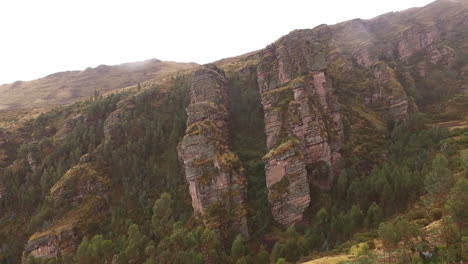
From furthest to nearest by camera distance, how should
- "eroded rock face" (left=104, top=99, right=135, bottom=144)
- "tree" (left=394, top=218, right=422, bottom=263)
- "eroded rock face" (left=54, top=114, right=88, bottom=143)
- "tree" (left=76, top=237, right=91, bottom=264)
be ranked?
1. "eroded rock face" (left=54, top=114, right=88, bottom=143)
2. "eroded rock face" (left=104, top=99, right=135, bottom=144)
3. "tree" (left=76, top=237, right=91, bottom=264)
4. "tree" (left=394, top=218, right=422, bottom=263)

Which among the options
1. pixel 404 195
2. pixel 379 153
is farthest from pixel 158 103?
pixel 404 195

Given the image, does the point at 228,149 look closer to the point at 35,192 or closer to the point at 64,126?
the point at 35,192

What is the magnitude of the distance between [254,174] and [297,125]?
2951 cm

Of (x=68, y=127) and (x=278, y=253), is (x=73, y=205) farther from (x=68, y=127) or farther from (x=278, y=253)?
(x=278, y=253)

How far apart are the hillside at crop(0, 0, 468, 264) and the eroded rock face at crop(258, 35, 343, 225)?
1.99 feet

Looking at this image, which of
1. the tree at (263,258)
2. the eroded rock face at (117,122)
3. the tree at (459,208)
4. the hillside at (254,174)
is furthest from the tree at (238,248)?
the eroded rock face at (117,122)

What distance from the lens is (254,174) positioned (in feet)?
475

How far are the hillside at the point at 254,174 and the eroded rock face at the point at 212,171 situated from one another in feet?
1.86

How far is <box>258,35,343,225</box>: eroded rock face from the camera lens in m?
124

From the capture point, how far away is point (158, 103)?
198 metres

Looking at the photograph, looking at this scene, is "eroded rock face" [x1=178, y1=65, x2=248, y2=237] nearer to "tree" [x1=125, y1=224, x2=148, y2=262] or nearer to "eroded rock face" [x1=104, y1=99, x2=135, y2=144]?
"tree" [x1=125, y1=224, x2=148, y2=262]

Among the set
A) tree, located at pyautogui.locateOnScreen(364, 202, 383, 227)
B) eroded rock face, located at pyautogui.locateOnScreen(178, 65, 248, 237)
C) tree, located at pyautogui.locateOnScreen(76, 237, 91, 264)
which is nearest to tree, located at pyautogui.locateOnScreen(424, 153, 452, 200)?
tree, located at pyautogui.locateOnScreen(364, 202, 383, 227)

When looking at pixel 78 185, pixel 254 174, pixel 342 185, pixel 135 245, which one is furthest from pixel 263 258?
pixel 78 185

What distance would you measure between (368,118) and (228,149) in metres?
75.4
